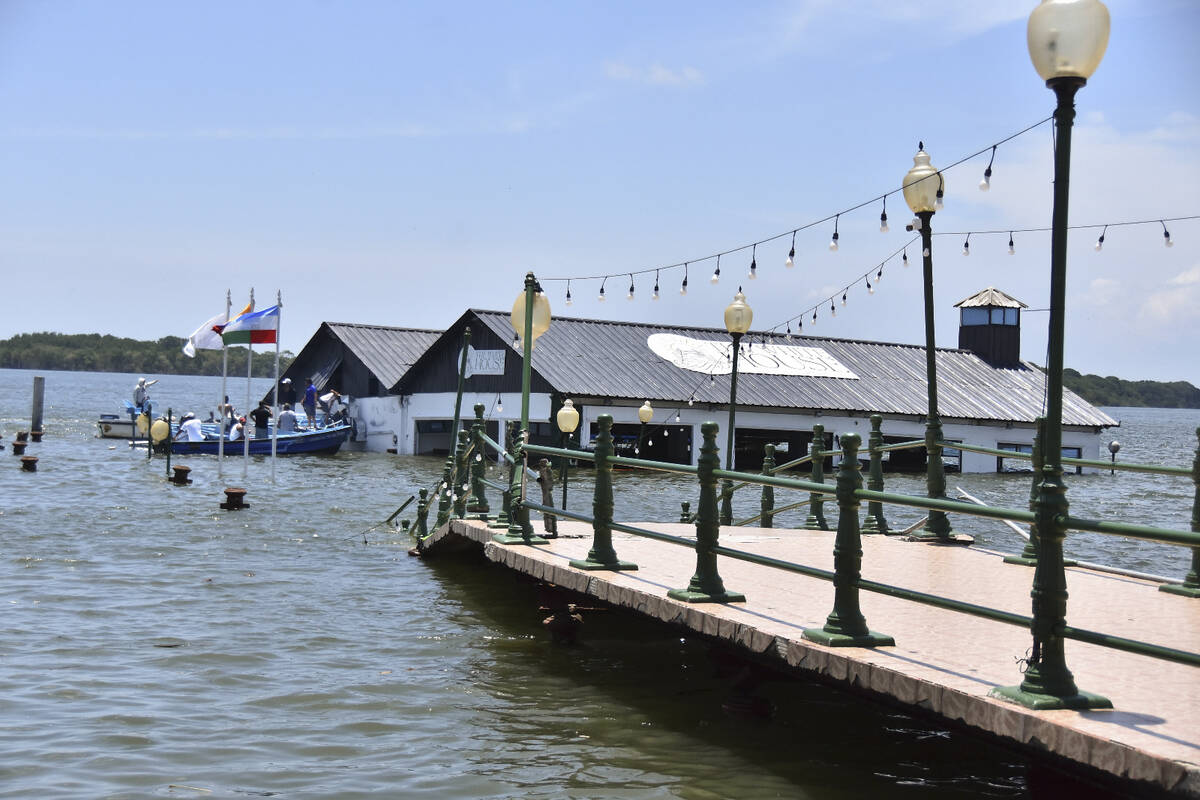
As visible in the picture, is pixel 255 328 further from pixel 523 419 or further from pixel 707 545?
pixel 707 545

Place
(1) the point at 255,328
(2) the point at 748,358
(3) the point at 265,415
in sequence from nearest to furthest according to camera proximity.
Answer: (1) the point at 255,328 → (3) the point at 265,415 → (2) the point at 748,358

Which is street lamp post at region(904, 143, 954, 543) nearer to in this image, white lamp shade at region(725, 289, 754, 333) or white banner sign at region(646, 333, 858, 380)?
white lamp shade at region(725, 289, 754, 333)

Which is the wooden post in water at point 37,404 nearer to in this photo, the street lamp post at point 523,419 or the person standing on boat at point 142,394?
the person standing on boat at point 142,394

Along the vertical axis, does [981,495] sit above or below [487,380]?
below

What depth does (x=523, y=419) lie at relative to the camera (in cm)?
1154

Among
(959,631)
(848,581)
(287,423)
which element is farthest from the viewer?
(287,423)

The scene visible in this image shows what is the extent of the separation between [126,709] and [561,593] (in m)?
3.66

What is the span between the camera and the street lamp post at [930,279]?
11930 millimetres

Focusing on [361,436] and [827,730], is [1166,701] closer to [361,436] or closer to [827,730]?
[827,730]

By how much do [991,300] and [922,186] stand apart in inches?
1863

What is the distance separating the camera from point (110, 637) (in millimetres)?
10523

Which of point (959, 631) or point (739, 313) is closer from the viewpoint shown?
point (959, 631)

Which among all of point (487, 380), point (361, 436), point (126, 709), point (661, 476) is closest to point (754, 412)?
point (661, 476)

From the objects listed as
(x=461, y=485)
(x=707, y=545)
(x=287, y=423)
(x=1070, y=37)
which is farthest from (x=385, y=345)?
(x=1070, y=37)
